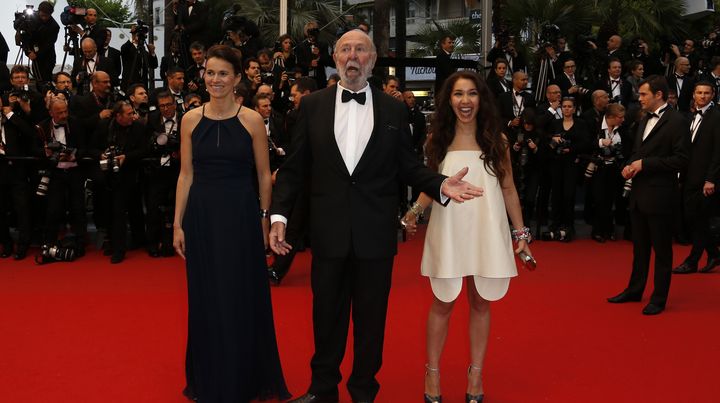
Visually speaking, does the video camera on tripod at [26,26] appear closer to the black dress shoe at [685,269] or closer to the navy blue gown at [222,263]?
the navy blue gown at [222,263]

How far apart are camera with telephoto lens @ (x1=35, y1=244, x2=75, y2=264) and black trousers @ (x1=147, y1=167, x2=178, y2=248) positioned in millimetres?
754

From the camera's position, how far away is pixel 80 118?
8.45m

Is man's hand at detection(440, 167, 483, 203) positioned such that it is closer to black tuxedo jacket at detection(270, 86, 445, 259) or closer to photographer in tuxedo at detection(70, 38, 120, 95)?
black tuxedo jacket at detection(270, 86, 445, 259)

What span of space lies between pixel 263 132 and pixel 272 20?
19.3m

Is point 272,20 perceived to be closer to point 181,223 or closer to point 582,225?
point 582,225

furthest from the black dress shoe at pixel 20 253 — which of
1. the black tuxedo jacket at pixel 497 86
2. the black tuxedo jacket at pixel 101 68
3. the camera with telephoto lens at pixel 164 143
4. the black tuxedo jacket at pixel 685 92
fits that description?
the black tuxedo jacket at pixel 685 92

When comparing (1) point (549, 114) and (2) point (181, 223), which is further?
(1) point (549, 114)

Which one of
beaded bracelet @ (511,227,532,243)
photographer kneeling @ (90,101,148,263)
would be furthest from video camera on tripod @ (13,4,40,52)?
beaded bracelet @ (511,227,532,243)

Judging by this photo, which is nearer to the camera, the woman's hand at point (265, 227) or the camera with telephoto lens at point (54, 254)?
the woman's hand at point (265, 227)

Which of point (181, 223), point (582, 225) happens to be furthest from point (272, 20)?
point (181, 223)

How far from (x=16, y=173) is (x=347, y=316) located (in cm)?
556

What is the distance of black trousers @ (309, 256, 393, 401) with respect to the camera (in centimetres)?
370

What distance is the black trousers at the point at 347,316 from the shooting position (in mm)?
3699

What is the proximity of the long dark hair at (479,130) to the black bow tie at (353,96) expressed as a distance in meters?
0.43
